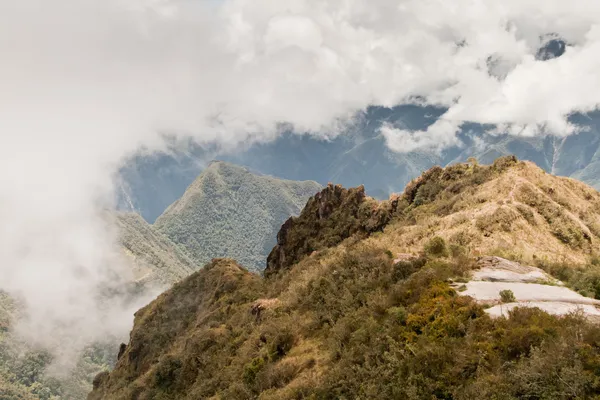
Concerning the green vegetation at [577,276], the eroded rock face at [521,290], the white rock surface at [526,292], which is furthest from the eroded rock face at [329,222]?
the white rock surface at [526,292]

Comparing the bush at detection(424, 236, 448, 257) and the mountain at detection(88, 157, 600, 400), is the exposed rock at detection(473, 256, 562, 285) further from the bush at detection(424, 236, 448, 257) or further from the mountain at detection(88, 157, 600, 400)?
the bush at detection(424, 236, 448, 257)

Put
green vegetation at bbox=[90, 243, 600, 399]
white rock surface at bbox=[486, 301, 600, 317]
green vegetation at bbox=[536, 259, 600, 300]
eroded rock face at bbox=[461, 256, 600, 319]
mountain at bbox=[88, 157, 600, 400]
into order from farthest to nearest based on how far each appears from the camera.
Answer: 1. green vegetation at bbox=[536, 259, 600, 300]
2. eroded rock face at bbox=[461, 256, 600, 319]
3. white rock surface at bbox=[486, 301, 600, 317]
4. mountain at bbox=[88, 157, 600, 400]
5. green vegetation at bbox=[90, 243, 600, 399]

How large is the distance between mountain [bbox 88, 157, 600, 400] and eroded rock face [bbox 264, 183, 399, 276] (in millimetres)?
2052

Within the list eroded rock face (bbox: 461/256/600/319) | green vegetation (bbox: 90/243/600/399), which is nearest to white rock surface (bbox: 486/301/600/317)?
eroded rock face (bbox: 461/256/600/319)

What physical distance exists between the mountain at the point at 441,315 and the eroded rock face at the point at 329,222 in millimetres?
2052

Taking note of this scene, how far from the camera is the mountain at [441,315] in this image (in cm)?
1242

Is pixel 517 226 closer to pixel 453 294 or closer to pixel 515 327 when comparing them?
pixel 453 294

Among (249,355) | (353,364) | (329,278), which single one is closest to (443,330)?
(353,364)

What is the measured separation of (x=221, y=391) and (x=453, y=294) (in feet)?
51.7

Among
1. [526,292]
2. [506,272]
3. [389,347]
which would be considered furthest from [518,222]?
[389,347]

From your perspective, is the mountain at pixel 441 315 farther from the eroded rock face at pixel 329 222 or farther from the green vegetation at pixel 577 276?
the eroded rock face at pixel 329 222

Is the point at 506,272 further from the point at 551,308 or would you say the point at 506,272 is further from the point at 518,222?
the point at 518,222

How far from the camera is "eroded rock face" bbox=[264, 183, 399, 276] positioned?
174ft

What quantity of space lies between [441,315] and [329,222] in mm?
43454
